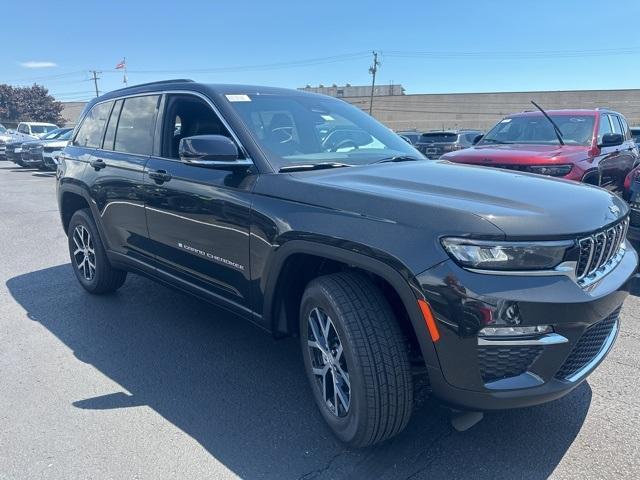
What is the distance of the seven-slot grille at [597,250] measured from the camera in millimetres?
2318

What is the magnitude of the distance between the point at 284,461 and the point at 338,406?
14.9 inches

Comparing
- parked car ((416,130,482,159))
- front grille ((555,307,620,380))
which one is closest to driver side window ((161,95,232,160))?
front grille ((555,307,620,380))

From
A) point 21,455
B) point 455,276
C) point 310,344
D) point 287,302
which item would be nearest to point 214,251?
point 287,302

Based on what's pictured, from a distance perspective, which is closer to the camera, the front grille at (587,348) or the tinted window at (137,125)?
the front grille at (587,348)

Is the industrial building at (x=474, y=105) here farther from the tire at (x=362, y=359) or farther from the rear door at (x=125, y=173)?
the tire at (x=362, y=359)

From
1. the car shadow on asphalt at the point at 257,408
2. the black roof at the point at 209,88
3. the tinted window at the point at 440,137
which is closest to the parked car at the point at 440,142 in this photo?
the tinted window at the point at 440,137

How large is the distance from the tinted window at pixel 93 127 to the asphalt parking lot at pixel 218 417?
1.62 m

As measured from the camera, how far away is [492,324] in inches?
82.7

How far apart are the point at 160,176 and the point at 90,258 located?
69.3 inches

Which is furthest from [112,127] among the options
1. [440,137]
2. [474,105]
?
[474,105]

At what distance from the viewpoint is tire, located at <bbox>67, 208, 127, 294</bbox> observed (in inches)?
187

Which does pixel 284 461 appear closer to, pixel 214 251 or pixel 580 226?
pixel 214 251

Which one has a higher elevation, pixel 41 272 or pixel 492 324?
pixel 492 324

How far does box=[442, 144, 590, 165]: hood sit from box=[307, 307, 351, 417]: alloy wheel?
13.8ft
